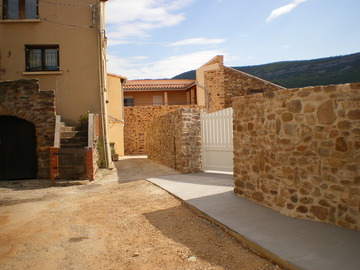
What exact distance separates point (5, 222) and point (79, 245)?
6.71 ft

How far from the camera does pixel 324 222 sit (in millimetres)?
4121

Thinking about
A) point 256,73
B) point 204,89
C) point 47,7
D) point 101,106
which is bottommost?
point 101,106

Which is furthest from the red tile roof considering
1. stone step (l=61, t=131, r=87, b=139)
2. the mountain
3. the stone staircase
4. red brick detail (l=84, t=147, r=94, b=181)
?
red brick detail (l=84, t=147, r=94, b=181)

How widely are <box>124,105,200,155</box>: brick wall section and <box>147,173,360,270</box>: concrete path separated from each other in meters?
16.1

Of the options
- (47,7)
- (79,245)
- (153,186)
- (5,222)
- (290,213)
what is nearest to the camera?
(79,245)

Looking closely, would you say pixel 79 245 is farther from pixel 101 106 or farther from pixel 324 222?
pixel 101 106

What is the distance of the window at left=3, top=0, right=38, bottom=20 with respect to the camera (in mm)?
11719

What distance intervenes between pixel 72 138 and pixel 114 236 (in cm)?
633

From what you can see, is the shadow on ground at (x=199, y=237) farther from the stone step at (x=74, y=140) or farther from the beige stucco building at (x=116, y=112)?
the beige stucco building at (x=116, y=112)

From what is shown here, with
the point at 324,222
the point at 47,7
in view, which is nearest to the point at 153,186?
the point at 324,222

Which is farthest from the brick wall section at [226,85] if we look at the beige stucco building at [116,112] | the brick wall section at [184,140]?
the brick wall section at [184,140]

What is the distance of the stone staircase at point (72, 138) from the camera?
9516mm

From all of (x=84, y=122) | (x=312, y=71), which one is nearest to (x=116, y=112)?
(x=84, y=122)

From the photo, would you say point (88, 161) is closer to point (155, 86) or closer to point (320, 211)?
point (320, 211)
